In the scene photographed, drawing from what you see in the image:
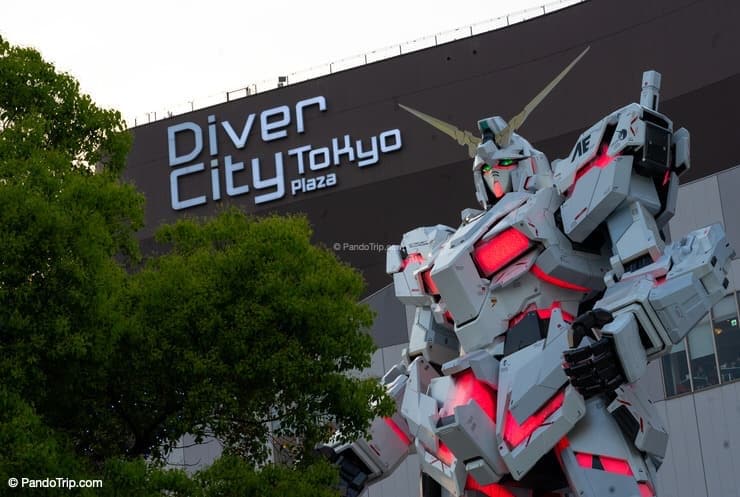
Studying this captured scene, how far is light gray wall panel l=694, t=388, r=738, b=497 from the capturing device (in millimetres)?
21484

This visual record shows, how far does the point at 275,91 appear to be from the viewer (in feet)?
92.3

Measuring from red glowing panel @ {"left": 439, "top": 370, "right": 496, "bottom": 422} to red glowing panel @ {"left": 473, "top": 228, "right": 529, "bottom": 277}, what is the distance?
1.03 metres

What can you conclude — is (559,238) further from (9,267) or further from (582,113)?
(582,113)

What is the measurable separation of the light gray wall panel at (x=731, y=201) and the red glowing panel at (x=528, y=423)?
11.6 meters

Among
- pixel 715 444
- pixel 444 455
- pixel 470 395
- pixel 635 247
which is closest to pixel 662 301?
pixel 635 247

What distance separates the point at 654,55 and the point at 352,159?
6714mm

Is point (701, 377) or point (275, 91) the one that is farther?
point (275, 91)

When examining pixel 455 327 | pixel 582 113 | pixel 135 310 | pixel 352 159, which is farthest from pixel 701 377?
pixel 135 310

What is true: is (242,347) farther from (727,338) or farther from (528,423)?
(727,338)

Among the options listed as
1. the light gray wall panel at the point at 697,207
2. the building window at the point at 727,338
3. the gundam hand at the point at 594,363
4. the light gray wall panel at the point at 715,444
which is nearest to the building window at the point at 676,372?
the light gray wall panel at the point at 715,444

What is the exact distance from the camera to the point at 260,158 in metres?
28.0

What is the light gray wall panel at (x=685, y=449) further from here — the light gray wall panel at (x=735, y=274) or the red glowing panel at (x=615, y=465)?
the red glowing panel at (x=615, y=465)

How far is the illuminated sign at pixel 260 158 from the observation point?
27.0 meters

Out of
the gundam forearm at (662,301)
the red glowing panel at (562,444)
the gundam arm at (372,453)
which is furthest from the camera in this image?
the gundam arm at (372,453)
